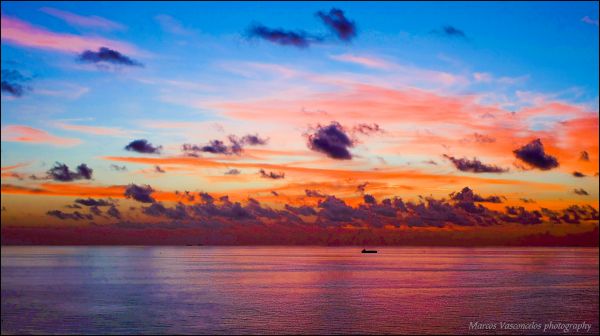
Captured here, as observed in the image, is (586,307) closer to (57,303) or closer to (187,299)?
(187,299)

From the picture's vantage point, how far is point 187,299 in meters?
111

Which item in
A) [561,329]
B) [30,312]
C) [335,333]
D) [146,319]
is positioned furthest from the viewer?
[30,312]

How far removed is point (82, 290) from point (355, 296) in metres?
59.6

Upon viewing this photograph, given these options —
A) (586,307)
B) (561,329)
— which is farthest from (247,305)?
(586,307)

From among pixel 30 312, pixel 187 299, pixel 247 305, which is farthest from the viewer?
pixel 187 299

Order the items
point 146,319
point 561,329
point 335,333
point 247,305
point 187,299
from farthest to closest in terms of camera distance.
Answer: point 187,299 → point 247,305 → point 146,319 → point 561,329 → point 335,333

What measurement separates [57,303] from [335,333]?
55715mm

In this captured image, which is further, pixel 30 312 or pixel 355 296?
pixel 355 296

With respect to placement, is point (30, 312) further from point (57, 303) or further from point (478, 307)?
point (478, 307)

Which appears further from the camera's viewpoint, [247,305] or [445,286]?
[445,286]

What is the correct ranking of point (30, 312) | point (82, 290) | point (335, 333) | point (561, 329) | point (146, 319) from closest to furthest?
1. point (335, 333)
2. point (561, 329)
3. point (146, 319)
4. point (30, 312)
5. point (82, 290)

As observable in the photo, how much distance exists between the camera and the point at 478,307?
97.1 m

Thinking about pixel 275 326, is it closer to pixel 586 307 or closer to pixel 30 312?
pixel 30 312

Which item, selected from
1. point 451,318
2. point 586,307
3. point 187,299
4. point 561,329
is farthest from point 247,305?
point 586,307
